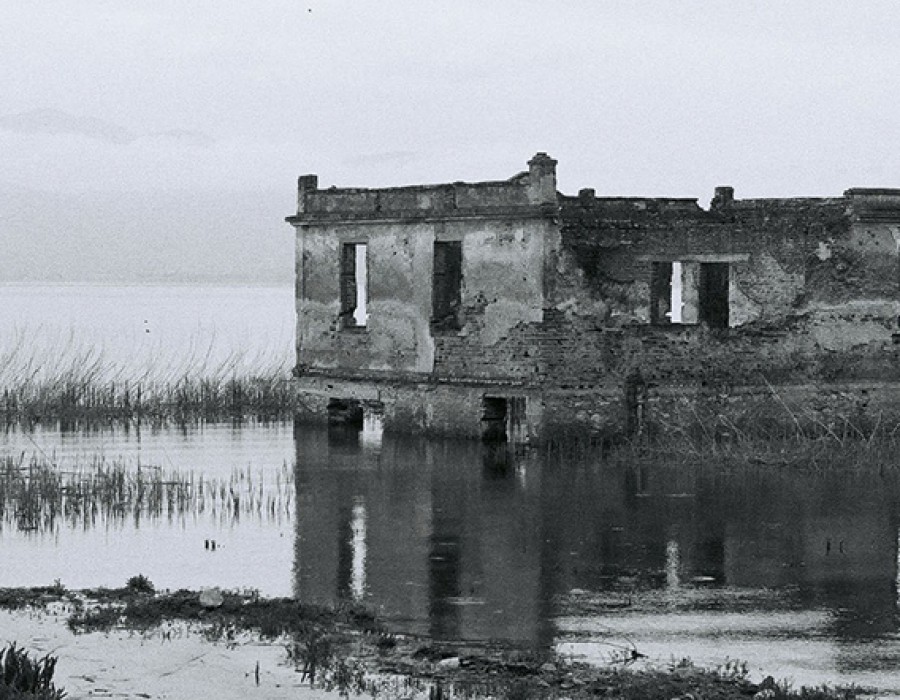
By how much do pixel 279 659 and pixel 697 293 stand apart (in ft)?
56.7

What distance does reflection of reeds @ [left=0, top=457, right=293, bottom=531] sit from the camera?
61.3 ft

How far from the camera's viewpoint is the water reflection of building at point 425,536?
45.4 ft

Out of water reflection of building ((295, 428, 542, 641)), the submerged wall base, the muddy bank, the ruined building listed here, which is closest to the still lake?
water reflection of building ((295, 428, 542, 641))

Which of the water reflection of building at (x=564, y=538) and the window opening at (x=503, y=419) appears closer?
the water reflection of building at (x=564, y=538)

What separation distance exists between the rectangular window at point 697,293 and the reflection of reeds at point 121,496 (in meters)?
7.79

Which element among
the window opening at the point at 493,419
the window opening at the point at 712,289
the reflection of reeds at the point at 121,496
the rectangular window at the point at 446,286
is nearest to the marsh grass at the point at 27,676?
the reflection of reeds at the point at 121,496

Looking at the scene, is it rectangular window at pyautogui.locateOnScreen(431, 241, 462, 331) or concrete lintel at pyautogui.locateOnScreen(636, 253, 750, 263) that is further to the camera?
rectangular window at pyautogui.locateOnScreen(431, 241, 462, 331)

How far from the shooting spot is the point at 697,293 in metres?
28.3

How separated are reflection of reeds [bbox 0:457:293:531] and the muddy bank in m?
4.71

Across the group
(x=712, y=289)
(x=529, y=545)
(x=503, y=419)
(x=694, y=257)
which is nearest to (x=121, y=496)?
(x=529, y=545)

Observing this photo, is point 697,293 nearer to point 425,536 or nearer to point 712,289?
point 712,289

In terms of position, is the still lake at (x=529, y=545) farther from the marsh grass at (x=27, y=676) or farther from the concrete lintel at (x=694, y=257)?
the concrete lintel at (x=694, y=257)

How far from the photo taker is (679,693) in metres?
10.9

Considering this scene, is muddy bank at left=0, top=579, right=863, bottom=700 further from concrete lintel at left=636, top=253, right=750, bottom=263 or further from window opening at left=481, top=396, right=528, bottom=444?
concrete lintel at left=636, top=253, right=750, bottom=263
